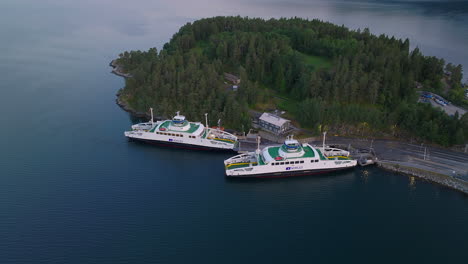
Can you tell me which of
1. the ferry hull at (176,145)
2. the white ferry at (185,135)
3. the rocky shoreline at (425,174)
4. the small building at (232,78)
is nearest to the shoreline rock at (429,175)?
the rocky shoreline at (425,174)

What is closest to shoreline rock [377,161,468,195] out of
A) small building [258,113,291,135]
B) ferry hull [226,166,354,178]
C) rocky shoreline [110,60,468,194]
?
rocky shoreline [110,60,468,194]

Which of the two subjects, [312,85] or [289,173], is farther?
[312,85]

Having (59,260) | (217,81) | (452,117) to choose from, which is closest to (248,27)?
(217,81)

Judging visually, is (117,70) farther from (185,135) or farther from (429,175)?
(429,175)

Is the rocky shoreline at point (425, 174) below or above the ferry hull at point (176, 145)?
below

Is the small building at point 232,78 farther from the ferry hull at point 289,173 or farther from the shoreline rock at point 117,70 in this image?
the ferry hull at point 289,173

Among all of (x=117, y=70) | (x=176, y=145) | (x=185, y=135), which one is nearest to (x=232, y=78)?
(x=185, y=135)
